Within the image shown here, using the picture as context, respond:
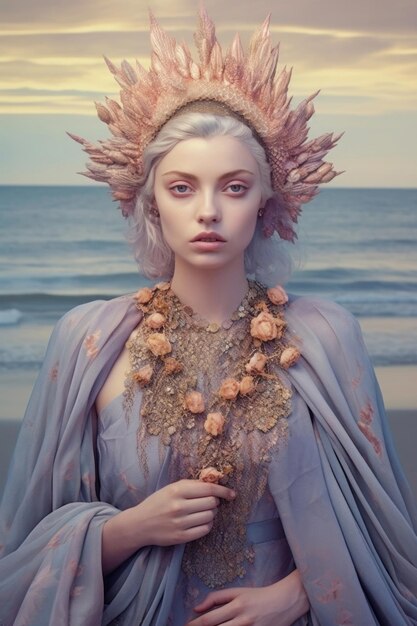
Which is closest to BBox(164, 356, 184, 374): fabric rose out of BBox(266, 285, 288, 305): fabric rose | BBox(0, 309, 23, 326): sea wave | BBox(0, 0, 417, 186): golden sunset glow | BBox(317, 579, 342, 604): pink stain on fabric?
BBox(266, 285, 288, 305): fabric rose

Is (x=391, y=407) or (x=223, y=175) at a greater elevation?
(x=223, y=175)

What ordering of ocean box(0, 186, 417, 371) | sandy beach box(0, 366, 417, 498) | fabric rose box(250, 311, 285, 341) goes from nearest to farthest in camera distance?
fabric rose box(250, 311, 285, 341)
sandy beach box(0, 366, 417, 498)
ocean box(0, 186, 417, 371)

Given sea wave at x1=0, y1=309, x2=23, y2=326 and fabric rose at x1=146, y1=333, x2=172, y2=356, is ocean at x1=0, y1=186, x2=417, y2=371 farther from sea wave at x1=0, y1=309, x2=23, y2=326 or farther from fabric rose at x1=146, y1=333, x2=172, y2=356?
fabric rose at x1=146, y1=333, x2=172, y2=356

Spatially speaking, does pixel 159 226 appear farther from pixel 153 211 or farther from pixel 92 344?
pixel 92 344

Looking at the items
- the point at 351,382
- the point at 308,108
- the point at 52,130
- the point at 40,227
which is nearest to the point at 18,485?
the point at 351,382

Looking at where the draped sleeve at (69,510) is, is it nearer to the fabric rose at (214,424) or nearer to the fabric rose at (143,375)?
the fabric rose at (143,375)

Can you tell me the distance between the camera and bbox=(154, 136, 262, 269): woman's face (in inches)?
77.7

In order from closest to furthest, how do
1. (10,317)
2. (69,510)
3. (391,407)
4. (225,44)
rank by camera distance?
(69,510)
(391,407)
(225,44)
(10,317)

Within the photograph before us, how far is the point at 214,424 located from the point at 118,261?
4.22 m

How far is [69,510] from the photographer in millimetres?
2047

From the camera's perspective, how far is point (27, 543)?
2.06 meters

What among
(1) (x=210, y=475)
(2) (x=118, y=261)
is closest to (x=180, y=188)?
(1) (x=210, y=475)

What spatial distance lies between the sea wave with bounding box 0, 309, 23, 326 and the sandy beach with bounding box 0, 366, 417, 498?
22.1 inches

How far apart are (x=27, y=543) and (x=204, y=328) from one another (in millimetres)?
459
